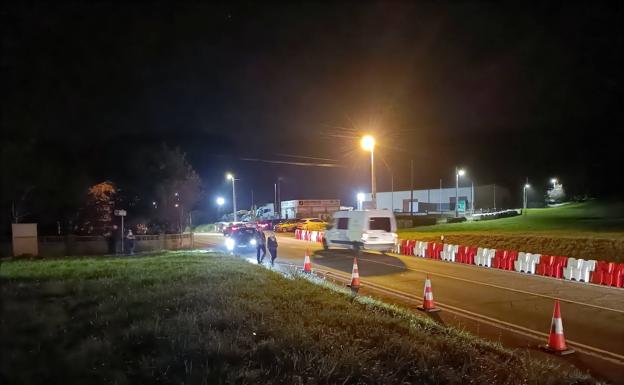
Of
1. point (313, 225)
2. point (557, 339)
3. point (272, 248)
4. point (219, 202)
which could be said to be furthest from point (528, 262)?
point (219, 202)

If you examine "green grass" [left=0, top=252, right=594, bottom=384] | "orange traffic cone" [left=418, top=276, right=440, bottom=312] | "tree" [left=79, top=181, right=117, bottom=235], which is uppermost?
"tree" [left=79, top=181, right=117, bottom=235]

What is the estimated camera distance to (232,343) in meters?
5.64

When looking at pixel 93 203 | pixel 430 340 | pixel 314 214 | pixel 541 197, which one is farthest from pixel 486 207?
pixel 430 340

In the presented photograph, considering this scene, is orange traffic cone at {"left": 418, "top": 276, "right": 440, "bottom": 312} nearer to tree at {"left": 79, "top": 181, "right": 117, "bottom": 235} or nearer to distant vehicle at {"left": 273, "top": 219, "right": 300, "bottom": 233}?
tree at {"left": 79, "top": 181, "right": 117, "bottom": 235}

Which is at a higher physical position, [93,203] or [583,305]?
[93,203]

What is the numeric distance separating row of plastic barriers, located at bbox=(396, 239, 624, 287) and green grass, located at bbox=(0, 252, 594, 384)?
8.91 metres

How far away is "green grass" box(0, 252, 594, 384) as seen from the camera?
4531 mm

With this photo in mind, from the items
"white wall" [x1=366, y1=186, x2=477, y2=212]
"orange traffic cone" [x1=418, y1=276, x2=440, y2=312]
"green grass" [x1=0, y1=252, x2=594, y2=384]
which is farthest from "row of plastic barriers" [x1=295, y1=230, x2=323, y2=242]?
"white wall" [x1=366, y1=186, x2=477, y2=212]

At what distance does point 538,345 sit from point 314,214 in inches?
2074

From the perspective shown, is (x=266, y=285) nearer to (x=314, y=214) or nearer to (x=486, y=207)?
(x=314, y=214)

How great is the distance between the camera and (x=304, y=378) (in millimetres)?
4754

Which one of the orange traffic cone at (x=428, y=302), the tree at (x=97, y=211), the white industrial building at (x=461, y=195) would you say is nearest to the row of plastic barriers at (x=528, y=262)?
the orange traffic cone at (x=428, y=302)

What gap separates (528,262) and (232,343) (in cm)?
1414

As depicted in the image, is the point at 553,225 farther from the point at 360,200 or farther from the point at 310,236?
the point at 360,200
